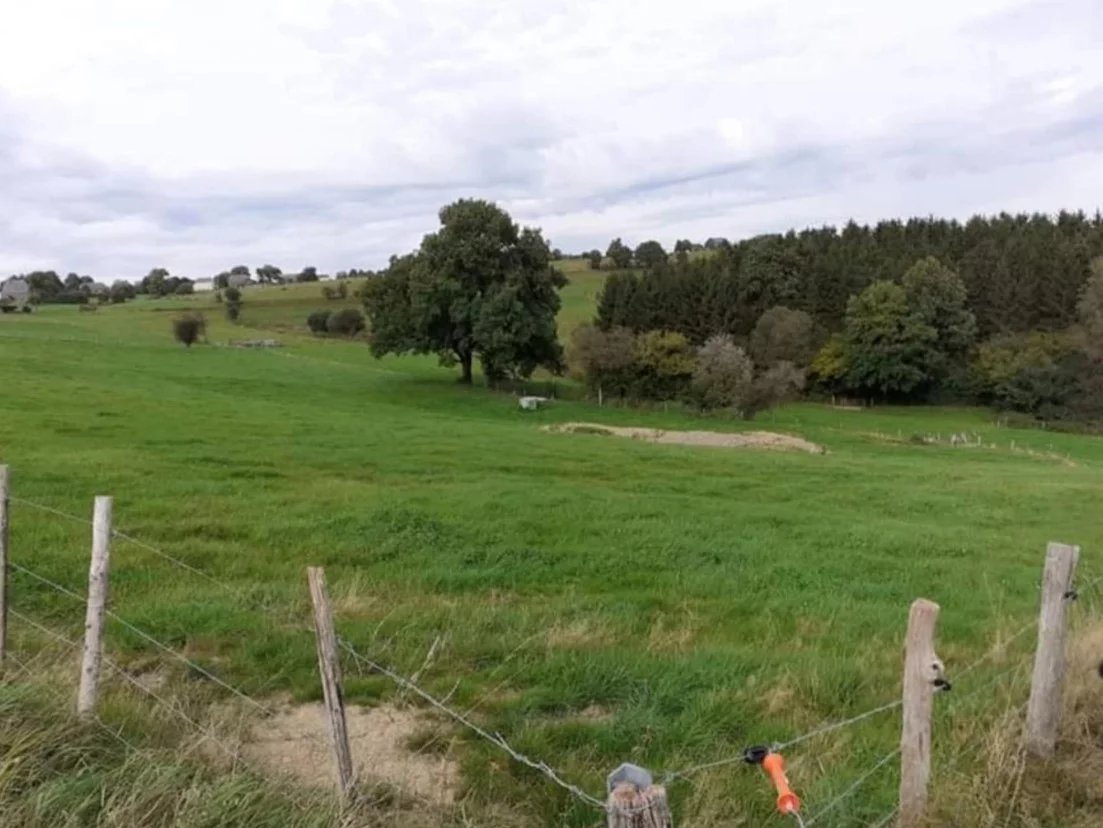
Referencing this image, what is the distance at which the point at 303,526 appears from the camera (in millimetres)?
12766

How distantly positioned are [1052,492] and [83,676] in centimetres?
2269

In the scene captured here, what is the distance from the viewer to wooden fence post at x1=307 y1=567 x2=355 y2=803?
14.8ft

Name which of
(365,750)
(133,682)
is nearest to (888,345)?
(365,750)

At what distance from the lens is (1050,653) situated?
5.34m

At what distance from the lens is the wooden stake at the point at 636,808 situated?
3229mm

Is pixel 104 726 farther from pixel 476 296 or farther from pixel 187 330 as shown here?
pixel 187 330

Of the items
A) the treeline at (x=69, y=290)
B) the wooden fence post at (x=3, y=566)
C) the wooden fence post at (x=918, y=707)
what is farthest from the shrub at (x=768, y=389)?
the treeline at (x=69, y=290)

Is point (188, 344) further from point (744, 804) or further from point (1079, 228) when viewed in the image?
point (1079, 228)

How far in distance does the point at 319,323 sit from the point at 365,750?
91.3 m

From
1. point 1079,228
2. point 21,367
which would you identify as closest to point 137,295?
point 21,367

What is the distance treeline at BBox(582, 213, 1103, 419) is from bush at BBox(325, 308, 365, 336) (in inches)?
976

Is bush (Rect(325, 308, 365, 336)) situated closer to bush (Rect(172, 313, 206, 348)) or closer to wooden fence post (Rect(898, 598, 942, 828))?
bush (Rect(172, 313, 206, 348))

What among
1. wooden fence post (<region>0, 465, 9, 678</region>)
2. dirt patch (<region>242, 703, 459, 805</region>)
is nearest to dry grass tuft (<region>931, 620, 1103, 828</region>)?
dirt patch (<region>242, 703, 459, 805</region>)

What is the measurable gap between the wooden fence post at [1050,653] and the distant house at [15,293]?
10999 centimetres
